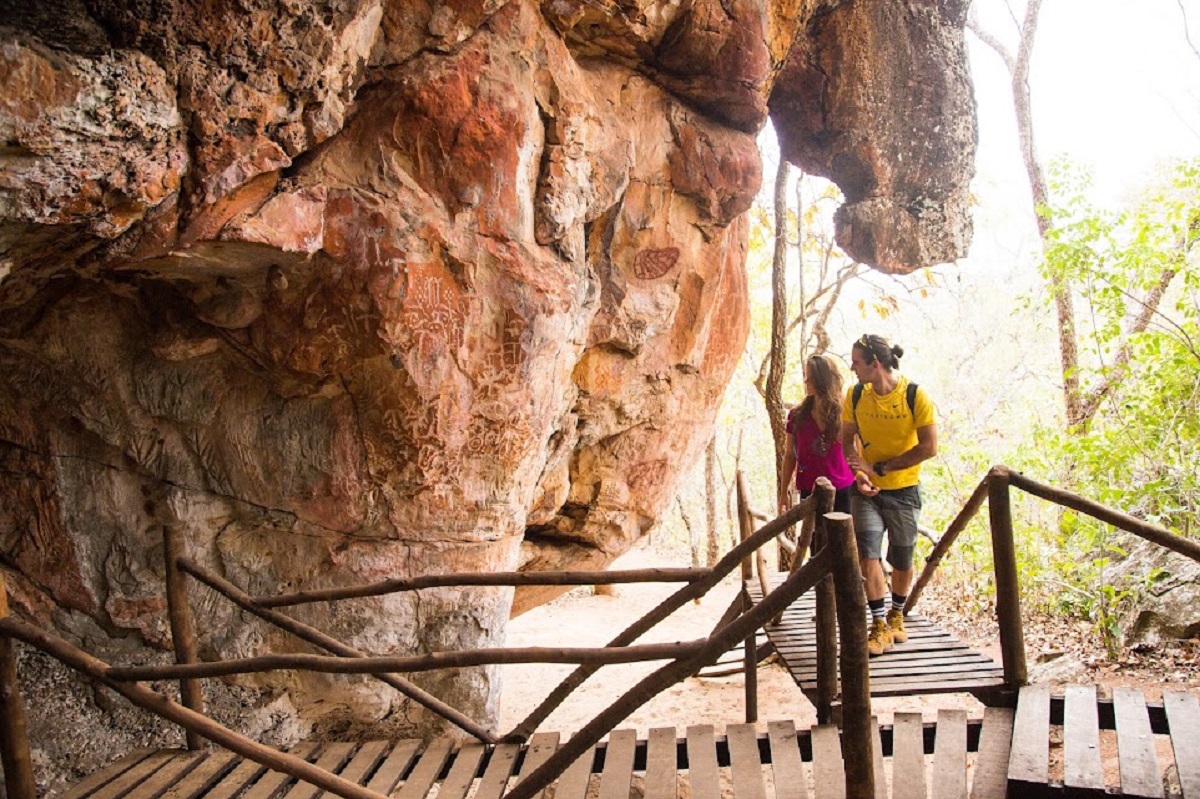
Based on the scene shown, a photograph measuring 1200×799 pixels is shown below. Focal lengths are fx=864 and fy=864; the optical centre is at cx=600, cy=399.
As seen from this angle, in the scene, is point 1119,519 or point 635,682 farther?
point 635,682

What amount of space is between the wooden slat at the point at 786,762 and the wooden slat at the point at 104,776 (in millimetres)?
2397

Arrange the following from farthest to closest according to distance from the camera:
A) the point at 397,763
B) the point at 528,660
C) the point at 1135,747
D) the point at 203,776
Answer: the point at 397,763 → the point at 203,776 → the point at 1135,747 → the point at 528,660

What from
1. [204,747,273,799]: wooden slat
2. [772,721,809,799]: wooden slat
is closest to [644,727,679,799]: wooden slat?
[772,721,809,799]: wooden slat

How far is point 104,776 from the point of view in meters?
3.21

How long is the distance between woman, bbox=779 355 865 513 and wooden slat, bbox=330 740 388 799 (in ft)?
8.01

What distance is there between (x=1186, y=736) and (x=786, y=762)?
135 centimetres

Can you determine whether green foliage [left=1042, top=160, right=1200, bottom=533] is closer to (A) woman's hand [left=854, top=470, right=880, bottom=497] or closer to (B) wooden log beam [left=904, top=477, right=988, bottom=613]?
(B) wooden log beam [left=904, top=477, right=988, bottom=613]

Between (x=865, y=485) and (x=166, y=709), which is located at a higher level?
(x=865, y=485)

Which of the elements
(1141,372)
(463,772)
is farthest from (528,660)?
(1141,372)

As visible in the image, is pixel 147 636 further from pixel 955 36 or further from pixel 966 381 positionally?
Result: pixel 966 381

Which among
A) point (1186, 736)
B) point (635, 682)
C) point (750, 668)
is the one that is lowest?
point (635, 682)

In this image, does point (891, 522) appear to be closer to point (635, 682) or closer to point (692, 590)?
point (692, 590)

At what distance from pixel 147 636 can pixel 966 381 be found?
1911 cm

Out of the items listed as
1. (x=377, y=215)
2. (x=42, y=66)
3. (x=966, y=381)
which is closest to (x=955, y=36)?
(x=377, y=215)
